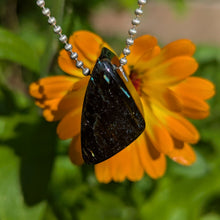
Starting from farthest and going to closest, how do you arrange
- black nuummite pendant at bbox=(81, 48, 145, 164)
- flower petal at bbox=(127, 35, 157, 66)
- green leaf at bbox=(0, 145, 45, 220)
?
green leaf at bbox=(0, 145, 45, 220) < flower petal at bbox=(127, 35, 157, 66) < black nuummite pendant at bbox=(81, 48, 145, 164)

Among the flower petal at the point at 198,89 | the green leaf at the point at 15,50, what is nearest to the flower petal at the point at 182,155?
the flower petal at the point at 198,89

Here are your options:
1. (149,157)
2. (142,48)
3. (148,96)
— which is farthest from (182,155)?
(142,48)

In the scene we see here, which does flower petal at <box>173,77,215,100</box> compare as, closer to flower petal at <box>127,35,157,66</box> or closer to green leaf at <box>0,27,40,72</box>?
flower petal at <box>127,35,157,66</box>

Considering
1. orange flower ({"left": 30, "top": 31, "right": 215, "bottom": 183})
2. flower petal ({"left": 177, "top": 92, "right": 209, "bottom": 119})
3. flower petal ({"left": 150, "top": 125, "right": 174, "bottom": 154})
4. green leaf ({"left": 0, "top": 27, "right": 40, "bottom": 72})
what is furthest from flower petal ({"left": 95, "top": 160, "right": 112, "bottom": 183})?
green leaf ({"left": 0, "top": 27, "right": 40, "bottom": 72})

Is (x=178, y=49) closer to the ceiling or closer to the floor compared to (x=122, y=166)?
closer to the ceiling

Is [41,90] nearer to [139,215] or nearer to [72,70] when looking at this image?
[72,70]

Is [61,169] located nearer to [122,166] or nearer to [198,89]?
[122,166]
